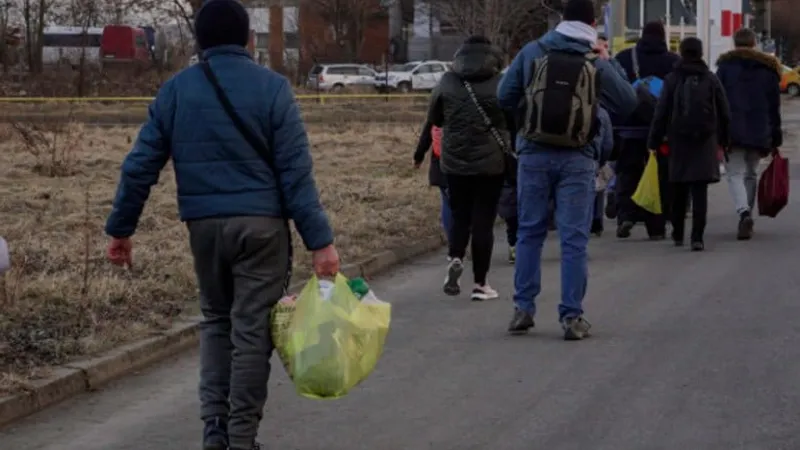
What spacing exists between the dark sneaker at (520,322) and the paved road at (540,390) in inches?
3.1

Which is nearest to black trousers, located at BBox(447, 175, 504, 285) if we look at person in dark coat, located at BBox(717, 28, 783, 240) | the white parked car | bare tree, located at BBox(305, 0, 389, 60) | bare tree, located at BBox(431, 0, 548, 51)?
person in dark coat, located at BBox(717, 28, 783, 240)

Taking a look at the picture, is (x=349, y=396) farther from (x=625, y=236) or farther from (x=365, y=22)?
(x=365, y=22)

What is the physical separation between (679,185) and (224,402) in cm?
822

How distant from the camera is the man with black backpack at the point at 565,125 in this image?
8.81m

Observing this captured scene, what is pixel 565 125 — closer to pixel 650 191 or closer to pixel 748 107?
pixel 650 191

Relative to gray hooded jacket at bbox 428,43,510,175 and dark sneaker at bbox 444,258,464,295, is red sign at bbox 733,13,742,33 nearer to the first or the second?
dark sneaker at bbox 444,258,464,295

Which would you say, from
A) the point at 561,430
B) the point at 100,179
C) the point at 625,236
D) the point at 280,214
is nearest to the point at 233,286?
the point at 280,214

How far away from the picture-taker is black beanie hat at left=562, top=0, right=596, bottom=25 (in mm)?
8953

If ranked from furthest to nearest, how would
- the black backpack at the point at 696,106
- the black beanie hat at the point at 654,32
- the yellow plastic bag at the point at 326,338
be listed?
the black beanie hat at the point at 654,32
the black backpack at the point at 696,106
the yellow plastic bag at the point at 326,338

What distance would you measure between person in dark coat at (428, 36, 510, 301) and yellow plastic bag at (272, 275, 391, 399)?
444 cm

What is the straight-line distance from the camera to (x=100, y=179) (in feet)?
67.6

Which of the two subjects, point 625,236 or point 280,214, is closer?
point 280,214

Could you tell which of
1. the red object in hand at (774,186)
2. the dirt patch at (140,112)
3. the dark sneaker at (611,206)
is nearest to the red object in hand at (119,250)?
the red object in hand at (774,186)

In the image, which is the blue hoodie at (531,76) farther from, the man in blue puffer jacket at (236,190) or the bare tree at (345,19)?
the bare tree at (345,19)
